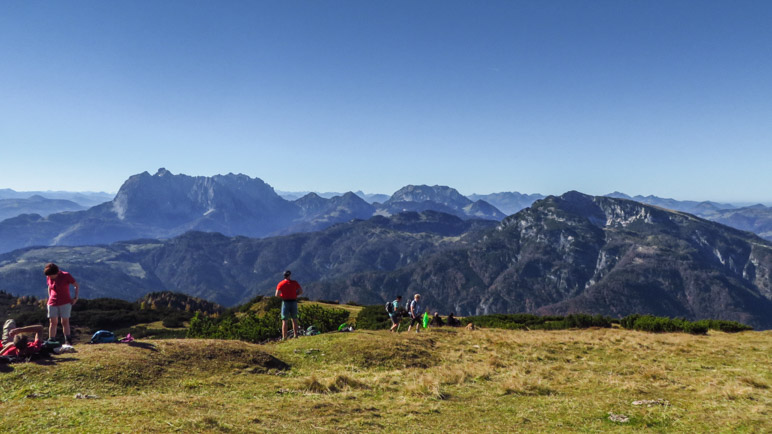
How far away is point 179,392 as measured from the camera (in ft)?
42.2

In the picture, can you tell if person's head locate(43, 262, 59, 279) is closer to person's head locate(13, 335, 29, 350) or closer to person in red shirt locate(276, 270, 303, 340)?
person's head locate(13, 335, 29, 350)

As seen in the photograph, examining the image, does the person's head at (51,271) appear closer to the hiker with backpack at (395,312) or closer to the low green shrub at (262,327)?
the low green shrub at (262,327)

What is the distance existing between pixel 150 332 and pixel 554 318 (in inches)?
1818

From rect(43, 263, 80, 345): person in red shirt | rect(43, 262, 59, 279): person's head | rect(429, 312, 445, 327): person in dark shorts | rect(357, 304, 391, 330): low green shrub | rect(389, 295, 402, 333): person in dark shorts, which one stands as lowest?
rect(357, 304, 391, 330): low green shrub

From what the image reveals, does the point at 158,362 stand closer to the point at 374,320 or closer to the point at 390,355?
the point at 390,355

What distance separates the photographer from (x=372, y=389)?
1473cm

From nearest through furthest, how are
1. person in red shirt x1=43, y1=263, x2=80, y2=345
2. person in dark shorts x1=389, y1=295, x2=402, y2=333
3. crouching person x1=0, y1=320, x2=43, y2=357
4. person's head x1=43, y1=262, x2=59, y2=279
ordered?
1. crouching person x1=0, y1=320, x2=43, y2=357
2. person's head x1=43, y1=262, x2=59, y2=279
3. person in red shirt x1=43, y1=263, x2=80, y2=345
4. person in dark shorts x1=389, y1=295, x2=402, y2=333

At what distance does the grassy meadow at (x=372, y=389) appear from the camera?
9992mm

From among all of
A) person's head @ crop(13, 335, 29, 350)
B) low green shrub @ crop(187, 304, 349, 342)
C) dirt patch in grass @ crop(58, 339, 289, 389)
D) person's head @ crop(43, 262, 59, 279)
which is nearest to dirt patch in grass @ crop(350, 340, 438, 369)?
dirt patch in grass @ crop(58, 339, 289, 389)

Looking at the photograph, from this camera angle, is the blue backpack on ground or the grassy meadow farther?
the blue backpack on ground

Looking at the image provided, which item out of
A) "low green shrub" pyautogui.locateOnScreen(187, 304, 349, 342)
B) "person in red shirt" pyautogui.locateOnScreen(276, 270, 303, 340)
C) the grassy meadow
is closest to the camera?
the grassy meadow

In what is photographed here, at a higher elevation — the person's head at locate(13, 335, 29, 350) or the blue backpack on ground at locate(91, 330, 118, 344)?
the person's head at locate(13, 335, 29, 350)

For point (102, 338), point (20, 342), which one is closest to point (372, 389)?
point (20, 342)

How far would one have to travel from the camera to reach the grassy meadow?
32.8ft
